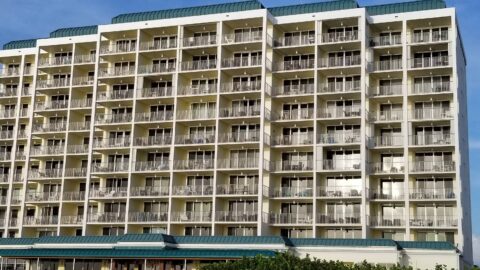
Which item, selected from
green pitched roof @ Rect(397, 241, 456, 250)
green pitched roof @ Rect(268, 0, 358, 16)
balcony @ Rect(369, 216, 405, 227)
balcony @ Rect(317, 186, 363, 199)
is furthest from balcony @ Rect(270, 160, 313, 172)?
green pitched roof @ Rect(268, 0, 358, 16)

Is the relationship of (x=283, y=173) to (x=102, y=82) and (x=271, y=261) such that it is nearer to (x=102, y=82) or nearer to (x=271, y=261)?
(x=102, y=82)

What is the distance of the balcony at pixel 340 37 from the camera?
75.1 meters

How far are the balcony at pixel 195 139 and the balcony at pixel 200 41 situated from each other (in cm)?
1038

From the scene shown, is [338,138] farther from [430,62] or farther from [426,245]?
[426,245]

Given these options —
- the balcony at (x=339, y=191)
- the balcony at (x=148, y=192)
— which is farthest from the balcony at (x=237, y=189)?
the balcony at (x=339, y=191)

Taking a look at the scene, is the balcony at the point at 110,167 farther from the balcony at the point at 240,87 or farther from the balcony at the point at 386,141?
the balcony at the point at 386,141

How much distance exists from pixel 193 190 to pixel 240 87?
41.0 feet

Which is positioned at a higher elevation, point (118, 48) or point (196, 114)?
point (118, 48)

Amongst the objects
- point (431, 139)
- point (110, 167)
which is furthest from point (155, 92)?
point (431, 139)

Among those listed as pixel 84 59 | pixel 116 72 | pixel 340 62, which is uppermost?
pixel 84 59

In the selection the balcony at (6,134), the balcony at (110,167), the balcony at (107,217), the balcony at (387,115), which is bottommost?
the balcony at (107,217)

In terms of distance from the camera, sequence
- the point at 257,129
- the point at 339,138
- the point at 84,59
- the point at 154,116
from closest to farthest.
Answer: the point at 339,138, the point at 257,129, the point at 154,116, the point at 84,59

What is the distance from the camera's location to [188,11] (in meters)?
81.8

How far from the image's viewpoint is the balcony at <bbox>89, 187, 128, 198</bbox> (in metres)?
79.1
